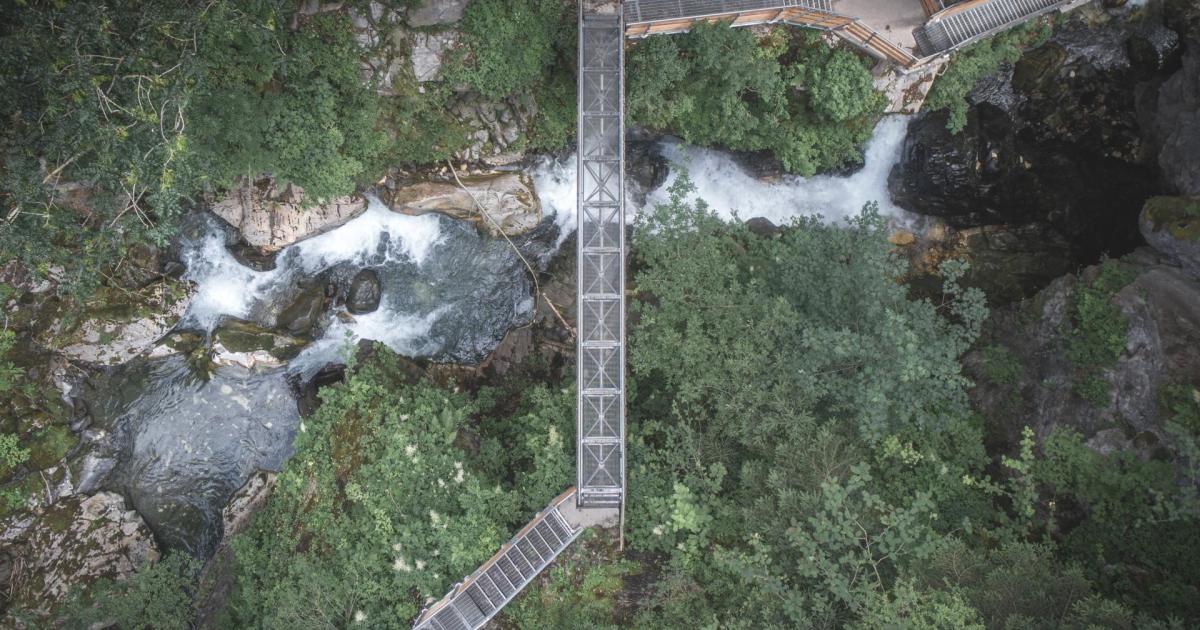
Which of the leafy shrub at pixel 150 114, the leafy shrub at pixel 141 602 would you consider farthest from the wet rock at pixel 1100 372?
the leafy shrub at pixel 141 602

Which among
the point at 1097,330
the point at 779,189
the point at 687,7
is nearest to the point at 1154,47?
the point at 1097,330

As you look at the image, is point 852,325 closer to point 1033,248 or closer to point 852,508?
point 852,508

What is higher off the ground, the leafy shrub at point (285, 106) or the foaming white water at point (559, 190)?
the leafy shrub at point (285, 106)

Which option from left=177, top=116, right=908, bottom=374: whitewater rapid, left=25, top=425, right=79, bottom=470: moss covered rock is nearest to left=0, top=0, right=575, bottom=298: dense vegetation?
left=177, top=116, right=908, bottom=374: whitewater rapid

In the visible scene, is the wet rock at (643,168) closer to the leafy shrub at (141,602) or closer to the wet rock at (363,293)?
the wet rock at (363,293)

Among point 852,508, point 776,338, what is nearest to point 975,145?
point 776,338

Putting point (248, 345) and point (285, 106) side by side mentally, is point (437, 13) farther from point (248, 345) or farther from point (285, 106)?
point (248, 345)
